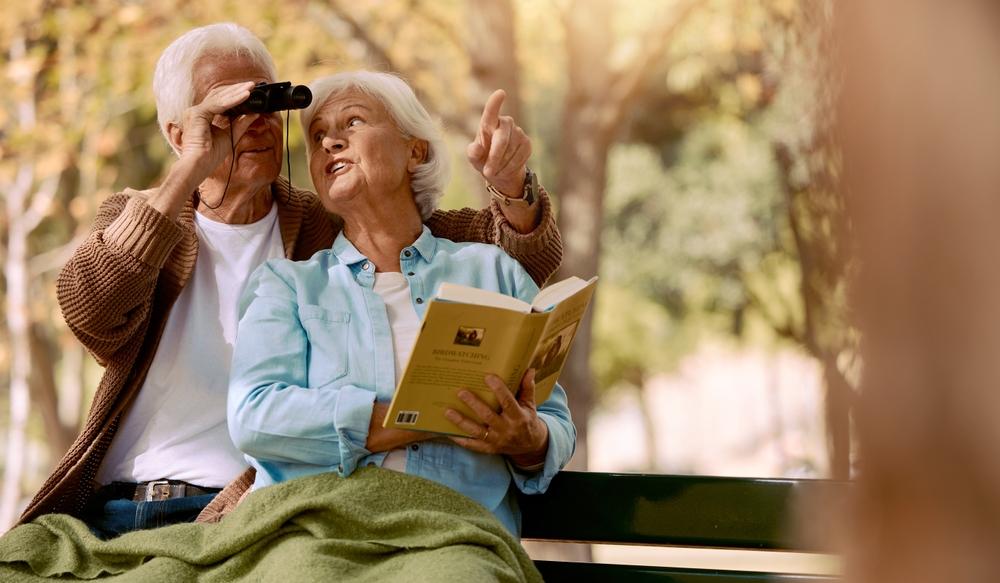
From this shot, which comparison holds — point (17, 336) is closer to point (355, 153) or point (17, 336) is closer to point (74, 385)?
point (74, 385)

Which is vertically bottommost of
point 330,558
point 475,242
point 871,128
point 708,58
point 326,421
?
point 330,558

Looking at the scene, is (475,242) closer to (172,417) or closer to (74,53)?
(172,417)

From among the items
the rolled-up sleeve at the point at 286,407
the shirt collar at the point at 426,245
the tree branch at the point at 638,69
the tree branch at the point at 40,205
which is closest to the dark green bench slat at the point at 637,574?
the rolled-up sleeve at the point at 286,407

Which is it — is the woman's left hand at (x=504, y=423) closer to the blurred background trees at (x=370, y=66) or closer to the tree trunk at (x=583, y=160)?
the blurred background trees at (x=370, y=66)

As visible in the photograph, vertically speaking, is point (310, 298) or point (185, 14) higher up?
point (185, 14)

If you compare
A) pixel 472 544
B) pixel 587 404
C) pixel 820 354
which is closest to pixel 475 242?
pixel 472 544

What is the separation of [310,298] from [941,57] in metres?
2.12

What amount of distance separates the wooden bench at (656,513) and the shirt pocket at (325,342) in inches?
24.8

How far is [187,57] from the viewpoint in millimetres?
2922

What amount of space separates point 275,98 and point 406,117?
1.05 feet

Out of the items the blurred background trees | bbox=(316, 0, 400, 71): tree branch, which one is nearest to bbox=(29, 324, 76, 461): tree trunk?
the blurred background trees

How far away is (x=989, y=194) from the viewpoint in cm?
63

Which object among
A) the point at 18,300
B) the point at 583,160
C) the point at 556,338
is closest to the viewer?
the point at 556,338

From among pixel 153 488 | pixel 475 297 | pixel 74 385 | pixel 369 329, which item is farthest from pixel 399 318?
pixel 74 385
